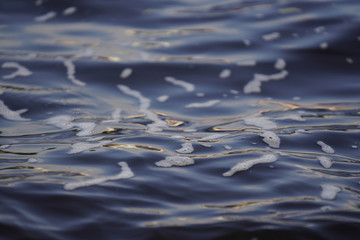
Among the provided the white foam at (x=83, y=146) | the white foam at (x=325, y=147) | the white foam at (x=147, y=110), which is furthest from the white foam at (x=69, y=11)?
the white foam at (x=325, y=147)

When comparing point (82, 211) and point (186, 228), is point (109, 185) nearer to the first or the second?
point (82, 211)

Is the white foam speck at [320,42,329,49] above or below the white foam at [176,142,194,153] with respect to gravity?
above

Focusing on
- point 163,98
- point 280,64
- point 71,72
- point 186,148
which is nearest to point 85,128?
point 186,148

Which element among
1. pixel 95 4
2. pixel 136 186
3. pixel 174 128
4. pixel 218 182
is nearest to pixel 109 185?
pixel 136 186

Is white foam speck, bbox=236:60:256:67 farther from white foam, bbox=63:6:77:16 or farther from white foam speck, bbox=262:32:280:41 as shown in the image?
white foam, bbox=63:6:77:16

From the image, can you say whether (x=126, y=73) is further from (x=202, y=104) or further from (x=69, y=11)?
(x=69, y=11)

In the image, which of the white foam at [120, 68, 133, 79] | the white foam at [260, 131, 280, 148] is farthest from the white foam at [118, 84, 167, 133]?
the white foam at [260, 131, 280, 148]
